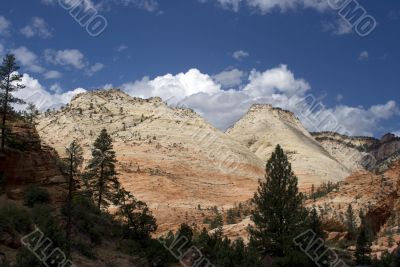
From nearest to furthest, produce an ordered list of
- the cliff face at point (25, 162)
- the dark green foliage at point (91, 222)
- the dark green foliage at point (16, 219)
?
1. the dark green foliage at point (16, 219)
2. the dark green foliage at point (91, 222)
3. the cliff face at point (25, 162)

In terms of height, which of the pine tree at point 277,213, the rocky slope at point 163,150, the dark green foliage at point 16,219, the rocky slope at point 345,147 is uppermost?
the rocky slope at point 345,147

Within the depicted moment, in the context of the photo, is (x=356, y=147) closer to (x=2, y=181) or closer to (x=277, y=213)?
(x=277, y=213)

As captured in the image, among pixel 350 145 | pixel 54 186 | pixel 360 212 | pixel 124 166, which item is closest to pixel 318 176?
pixel 124 166

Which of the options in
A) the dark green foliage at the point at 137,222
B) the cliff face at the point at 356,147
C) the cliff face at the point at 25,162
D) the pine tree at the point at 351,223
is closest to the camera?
the cliff face at the point at 25,162

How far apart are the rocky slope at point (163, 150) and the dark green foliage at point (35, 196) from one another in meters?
22.5

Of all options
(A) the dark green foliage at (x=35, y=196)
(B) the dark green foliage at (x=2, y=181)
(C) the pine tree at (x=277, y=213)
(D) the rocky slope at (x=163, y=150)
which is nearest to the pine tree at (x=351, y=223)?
(C) the pine tree at (x=277, y=213)

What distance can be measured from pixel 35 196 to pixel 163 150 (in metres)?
50.0

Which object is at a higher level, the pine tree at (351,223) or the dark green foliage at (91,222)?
the pine tree at (351,223)

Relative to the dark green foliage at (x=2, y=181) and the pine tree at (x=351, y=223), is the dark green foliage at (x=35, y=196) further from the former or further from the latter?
the pine tree at (x=351, y=223)

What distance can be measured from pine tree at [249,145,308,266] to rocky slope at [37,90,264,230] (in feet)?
71.9

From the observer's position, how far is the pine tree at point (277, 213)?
31.7 meters

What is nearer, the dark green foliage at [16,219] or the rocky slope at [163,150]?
the dark green foliage at [16,219]

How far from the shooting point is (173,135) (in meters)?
89.1

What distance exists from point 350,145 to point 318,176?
100868 millimetres
